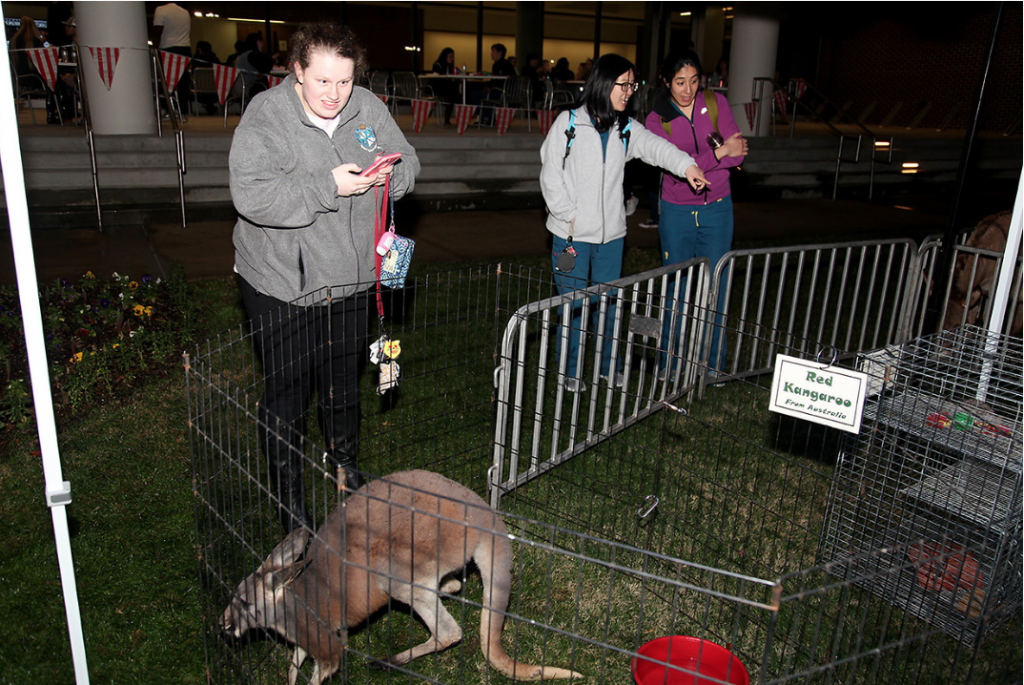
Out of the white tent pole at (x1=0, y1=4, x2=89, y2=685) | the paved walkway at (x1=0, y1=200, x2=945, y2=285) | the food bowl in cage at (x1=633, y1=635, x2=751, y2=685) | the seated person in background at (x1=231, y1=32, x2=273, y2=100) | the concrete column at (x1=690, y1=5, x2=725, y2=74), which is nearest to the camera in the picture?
the white tent pole at (x1=0, y1=4, x2=89, y2=685)

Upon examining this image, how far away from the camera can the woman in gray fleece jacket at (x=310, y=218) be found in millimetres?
3203

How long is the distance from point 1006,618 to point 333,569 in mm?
2765

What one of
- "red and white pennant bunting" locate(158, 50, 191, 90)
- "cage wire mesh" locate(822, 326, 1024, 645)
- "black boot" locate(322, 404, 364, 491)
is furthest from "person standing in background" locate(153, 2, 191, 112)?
"cage wire mesh" locate(822, 326, 1024, 645)

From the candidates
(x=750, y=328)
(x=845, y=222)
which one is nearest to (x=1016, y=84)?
(x=845, y=222)

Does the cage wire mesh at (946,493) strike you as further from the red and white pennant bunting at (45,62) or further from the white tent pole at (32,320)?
the red and white pennant bunting at (45,62)

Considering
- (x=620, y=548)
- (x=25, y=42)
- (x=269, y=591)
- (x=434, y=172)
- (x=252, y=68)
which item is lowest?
(x=620, y=548)

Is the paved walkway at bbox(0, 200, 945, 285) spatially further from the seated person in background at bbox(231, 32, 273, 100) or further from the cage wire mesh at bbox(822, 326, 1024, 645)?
the cage wire mesh at bbox(822, 326, 1024, 645)

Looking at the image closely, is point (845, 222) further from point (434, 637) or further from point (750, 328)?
point (434, 637)

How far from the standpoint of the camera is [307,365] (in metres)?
3.41

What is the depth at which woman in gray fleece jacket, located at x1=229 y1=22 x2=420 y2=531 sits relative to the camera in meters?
3.20

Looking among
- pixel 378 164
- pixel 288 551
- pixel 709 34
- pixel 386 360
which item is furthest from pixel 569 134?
pixel 709 34

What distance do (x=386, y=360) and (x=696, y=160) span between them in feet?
9.30

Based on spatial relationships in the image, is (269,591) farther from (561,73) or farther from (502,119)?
(561,73)

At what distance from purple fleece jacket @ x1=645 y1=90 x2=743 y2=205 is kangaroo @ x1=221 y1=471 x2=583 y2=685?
3.22 metres
